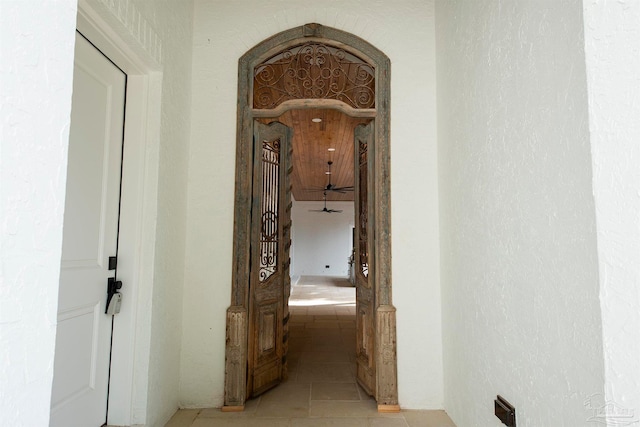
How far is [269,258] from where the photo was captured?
336 centimetres

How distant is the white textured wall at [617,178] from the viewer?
38.6 inches

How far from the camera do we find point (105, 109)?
227 centimetres

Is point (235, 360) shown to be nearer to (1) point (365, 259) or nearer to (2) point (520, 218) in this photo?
(1) point (365, 259)

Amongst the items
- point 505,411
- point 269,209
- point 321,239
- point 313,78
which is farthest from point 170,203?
point 321,239

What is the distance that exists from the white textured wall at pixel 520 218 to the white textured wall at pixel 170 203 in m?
2.08

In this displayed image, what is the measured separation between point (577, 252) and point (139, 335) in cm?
243

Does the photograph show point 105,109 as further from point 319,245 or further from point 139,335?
point 319,245

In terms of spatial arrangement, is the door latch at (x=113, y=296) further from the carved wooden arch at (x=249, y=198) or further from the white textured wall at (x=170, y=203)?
the carved wooden arch at (x=249, y=198)

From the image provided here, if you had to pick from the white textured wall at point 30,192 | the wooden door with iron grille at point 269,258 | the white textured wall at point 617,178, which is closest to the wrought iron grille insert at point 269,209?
the wooden door with iron grille at point 269,258

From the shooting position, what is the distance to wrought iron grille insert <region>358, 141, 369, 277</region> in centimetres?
340

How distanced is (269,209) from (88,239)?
1.56 m

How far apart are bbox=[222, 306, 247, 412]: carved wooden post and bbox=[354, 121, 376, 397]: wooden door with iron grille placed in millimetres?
1051

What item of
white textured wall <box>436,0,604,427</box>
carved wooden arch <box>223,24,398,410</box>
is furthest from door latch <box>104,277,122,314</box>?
white textured wall <box>436,0,604,427</box>

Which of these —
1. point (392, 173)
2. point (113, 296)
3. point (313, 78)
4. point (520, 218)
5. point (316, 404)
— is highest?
point (313, 78)
